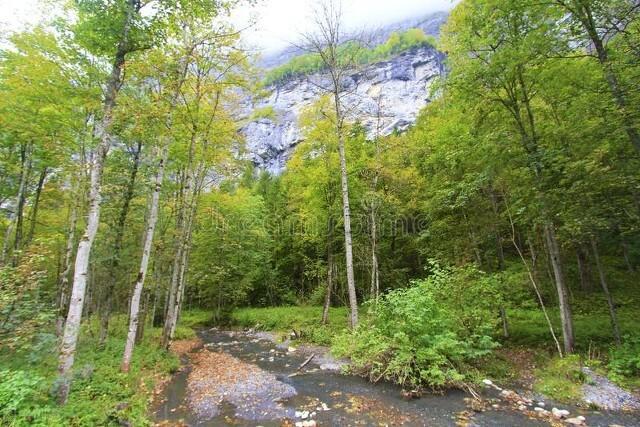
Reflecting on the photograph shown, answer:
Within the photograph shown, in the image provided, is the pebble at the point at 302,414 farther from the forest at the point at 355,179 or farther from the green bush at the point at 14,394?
the green bush at the point at 14,394

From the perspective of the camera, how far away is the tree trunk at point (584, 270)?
16.0 meters

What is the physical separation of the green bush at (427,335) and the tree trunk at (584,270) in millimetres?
8300

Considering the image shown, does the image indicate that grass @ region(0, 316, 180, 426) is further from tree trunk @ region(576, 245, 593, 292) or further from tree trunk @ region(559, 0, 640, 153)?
tree trunk @ region(576, 245, 593, 292)

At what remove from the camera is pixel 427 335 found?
9117 mm

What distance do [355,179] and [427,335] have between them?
10128 millimetres

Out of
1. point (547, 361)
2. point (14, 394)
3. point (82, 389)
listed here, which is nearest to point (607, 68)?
point (547, 361)

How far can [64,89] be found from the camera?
9.27 meters

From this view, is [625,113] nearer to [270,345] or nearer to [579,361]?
[579,361]

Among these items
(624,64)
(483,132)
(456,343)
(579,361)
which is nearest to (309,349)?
(456,343)

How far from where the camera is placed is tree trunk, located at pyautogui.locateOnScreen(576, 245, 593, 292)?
52.4 feet

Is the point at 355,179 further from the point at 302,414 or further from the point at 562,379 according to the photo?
the point at 302,414

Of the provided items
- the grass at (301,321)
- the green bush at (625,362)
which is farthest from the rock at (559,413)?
the grass at (301,321)

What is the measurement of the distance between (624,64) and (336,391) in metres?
10.3

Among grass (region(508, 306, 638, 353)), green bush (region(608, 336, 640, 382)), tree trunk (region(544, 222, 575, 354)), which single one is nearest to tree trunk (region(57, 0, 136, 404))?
green bush (region(608, 336, 640, 382))
